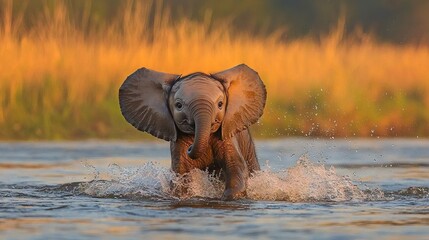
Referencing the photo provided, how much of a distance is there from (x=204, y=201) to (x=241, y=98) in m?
0.81

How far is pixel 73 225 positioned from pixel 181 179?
75.4 inches

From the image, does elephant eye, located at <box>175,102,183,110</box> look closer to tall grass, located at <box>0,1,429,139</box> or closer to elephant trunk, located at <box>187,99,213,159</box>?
elephant trunk, located at <box>187,99,213,159</box>

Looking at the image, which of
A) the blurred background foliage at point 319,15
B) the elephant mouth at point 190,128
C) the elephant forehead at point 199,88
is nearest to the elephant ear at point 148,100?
the elephant mouth at point 190,128

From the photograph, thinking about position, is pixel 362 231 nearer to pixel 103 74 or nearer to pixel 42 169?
pixel 42 169

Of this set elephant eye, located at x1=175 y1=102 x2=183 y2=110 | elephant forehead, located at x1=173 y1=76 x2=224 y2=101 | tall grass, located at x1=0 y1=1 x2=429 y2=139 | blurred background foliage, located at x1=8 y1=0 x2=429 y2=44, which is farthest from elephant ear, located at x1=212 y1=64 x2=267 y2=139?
blurred background foliage, located at x1=8 y1=0 x2=429 y2=44

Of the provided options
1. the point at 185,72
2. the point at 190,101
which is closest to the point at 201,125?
the point at 190,101

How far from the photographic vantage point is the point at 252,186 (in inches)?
389

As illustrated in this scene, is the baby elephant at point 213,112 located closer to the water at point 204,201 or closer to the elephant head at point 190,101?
the elephant head at point 190,101

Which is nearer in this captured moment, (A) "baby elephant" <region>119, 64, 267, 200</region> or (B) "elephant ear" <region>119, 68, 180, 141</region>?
(A) "baby elephant" <region>119, 64, 267, 200</region>

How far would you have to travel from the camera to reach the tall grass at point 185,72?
55.7 feet

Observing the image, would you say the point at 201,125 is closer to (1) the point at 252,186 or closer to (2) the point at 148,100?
(2) the point at 148,100

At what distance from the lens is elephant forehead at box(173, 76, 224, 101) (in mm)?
9250

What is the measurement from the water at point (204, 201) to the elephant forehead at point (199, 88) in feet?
2.12

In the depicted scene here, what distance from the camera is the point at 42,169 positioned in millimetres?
12742
